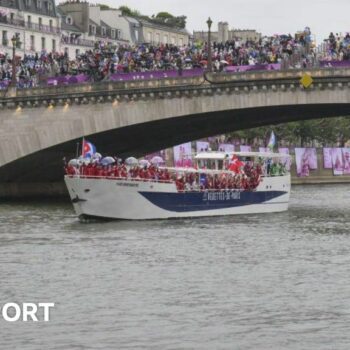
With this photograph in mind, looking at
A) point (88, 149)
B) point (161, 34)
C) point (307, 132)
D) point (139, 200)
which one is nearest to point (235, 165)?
point (88, 149)

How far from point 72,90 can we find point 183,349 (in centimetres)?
5123

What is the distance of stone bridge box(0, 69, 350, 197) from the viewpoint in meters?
81.1

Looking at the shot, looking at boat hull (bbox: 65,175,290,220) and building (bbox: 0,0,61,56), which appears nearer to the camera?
boat hull (bbox: 65,175,290,220)

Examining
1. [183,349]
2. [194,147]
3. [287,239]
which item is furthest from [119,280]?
[194,147]

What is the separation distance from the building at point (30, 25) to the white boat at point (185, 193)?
49449 millimetres

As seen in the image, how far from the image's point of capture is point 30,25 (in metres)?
138

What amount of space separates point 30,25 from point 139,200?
65713 millimetres

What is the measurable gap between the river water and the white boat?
6.74 ft

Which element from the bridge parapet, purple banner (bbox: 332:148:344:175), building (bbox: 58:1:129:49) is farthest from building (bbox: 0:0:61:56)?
the bridge parapet

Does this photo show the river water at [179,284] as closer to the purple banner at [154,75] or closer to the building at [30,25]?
the purple banner at [154,75]

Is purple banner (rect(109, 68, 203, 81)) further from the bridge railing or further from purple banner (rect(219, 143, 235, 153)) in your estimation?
purple banner (rect(219, 143, 235, 153))

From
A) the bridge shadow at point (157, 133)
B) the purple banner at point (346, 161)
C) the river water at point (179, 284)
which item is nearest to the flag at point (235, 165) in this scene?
the bridge shadow at point (157, 133)

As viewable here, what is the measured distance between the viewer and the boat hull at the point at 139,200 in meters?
74.6

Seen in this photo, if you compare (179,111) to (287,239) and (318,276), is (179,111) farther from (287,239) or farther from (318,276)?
(318,276)
